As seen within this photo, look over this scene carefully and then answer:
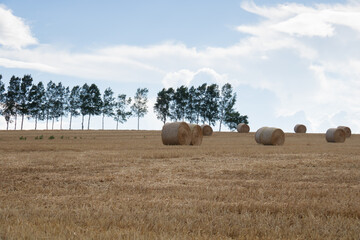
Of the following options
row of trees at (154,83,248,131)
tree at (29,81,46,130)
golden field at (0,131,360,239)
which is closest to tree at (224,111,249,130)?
row of trees at (154,83,248,131)

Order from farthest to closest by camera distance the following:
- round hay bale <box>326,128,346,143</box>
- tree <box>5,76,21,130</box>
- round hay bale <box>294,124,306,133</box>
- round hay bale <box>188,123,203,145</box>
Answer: tree <box>5,76,21,130</box> → round hay bale <box>294,124,306,133</box> → round hay bale <box>326,128,346,143</box> → round hay bale <box>188,123,203,145</box>

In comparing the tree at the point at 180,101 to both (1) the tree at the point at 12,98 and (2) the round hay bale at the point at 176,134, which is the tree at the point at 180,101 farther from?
(2) the round hay bale at the point at 176,134

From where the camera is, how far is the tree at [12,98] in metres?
80.3

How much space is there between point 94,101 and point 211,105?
2570 cm

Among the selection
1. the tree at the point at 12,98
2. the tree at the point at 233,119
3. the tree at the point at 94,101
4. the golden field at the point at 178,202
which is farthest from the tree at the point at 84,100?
the golden field at the point at 178,202

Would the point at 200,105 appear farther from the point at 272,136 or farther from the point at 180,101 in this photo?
the point at 272,136

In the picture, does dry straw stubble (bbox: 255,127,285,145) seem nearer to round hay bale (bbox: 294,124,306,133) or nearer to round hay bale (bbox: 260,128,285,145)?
round hay bale (bbox: 260,128,285,145)

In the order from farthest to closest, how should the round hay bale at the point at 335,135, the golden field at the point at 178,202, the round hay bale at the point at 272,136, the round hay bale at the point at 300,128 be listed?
1. the round hay bale at the point at 300,128
2. the round hay bale at the point at 335,135
3. the round hay bale at the point at 272,136
4. the golden field at the point at 178,202

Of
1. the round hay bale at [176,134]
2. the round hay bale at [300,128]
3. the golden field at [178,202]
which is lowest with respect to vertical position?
the golden field at [178,202]

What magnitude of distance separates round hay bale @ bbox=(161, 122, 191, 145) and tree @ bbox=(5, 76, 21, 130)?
62.7 metres

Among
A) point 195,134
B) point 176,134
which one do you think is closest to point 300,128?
point 195,134

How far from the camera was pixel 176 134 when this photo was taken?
26.0 m

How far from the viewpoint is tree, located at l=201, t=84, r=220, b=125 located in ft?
285

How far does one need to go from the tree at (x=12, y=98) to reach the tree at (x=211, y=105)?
3847 cm
